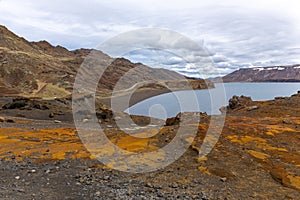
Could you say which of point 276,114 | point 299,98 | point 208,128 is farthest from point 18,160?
point 299,98

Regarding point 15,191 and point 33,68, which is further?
point 33,68

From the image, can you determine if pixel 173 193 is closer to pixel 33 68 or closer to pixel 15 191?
pixel 15 191

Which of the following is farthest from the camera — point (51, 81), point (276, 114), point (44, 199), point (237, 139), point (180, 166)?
point (51, 81)

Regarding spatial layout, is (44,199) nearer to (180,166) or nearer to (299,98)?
(180,166)

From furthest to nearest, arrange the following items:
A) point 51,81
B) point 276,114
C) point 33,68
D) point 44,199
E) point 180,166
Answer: point 33,68, point 51,81, point 276,114, point 180,166, point 44,199

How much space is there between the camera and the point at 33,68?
15075 centimetres

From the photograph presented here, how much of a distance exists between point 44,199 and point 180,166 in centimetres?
723

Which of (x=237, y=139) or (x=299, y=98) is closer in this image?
(x=237, y=139)

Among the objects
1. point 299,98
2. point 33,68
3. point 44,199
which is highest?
point 33,68

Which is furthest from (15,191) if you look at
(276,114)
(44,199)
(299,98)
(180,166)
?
(299,98)

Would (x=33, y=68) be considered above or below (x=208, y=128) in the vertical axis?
above

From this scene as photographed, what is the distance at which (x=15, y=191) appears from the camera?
44.0ft

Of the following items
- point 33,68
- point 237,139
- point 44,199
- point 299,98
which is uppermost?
point 33,68

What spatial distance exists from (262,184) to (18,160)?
14.4 meters
